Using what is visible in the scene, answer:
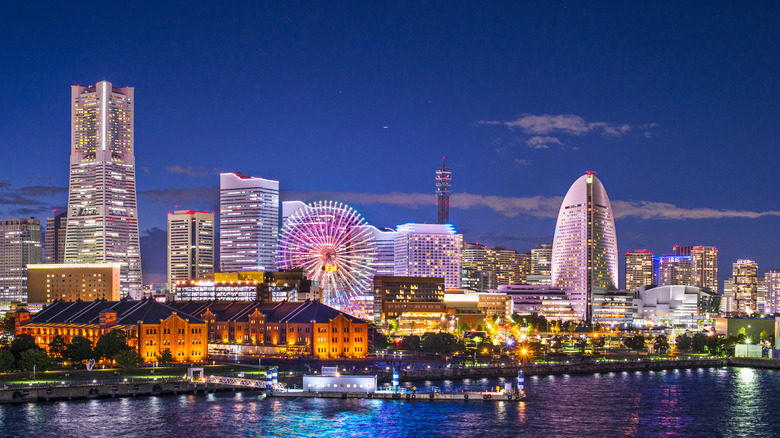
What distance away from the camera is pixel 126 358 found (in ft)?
427

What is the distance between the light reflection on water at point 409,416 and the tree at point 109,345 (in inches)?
961

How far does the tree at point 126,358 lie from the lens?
129625 mm

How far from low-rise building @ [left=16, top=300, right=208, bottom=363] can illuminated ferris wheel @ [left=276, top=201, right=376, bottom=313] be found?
4799cm

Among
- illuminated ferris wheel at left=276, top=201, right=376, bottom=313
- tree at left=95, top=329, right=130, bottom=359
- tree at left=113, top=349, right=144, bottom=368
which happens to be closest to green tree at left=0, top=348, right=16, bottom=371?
tree at left=95, top=329, right=130, bottom=359

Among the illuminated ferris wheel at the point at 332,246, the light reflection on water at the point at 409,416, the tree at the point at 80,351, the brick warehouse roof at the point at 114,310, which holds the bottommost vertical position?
the light reflection on water at the point at 409,416

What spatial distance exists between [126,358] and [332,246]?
230ft

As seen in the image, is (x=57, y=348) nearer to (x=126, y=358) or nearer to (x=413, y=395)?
(x=126, y=358)

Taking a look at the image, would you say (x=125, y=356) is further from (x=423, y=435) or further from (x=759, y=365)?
(x=759, y=365)

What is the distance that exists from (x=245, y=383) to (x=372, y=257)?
84.0m

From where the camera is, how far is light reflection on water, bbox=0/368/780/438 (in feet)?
292

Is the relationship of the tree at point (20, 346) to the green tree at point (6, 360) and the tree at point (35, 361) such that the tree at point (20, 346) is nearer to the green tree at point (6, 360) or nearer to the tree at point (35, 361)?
the green tree at point (6, 360)

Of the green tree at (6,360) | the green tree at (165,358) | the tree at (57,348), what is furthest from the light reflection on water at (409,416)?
the tree at (57,348)

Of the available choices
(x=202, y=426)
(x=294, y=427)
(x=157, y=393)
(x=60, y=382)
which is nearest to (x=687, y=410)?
(x=294, y=427)

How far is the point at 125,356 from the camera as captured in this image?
130 meters
